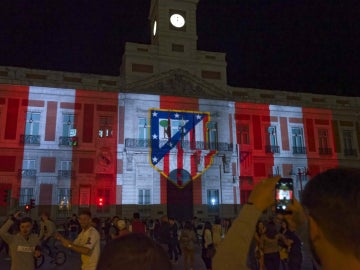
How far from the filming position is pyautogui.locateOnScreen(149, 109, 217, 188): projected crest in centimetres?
2778

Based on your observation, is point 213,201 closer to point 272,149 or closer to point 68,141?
point 272,149

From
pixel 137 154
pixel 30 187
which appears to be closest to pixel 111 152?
pixel 137 154

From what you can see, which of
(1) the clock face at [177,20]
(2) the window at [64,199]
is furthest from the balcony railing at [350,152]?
(2) the window at [64,199]

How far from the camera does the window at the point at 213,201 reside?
92.3ft

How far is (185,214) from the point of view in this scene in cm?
2734

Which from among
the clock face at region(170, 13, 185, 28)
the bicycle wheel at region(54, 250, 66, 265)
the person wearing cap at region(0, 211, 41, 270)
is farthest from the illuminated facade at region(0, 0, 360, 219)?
the person wearing cap at region(0, 211, 41, 270)

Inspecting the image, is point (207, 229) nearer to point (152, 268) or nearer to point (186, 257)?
point (186, 257)

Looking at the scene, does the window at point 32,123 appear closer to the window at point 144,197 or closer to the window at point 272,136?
the window at point 144,197

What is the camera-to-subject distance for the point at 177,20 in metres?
32.7

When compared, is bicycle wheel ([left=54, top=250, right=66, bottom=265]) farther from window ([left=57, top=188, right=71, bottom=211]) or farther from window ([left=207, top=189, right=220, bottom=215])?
window ([left=207, top=189, right=220, bottom=215])

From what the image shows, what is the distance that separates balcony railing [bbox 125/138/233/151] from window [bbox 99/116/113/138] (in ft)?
5.20

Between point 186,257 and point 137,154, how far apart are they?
16.3 m

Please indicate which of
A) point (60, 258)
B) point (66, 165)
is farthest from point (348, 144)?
point (60, 258)

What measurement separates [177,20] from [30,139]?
16399 mm
